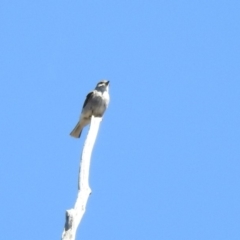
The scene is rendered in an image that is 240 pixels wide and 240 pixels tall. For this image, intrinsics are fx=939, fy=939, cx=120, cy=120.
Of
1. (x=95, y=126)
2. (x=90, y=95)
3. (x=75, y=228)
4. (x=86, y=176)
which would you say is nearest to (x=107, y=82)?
(x=90, y=95)

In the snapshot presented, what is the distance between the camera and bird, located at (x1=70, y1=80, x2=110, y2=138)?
1307cm

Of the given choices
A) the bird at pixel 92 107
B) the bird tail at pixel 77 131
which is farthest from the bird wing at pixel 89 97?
the bird tail at pixel 77 131

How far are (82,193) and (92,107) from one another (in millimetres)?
4406

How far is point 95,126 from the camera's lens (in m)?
10.2

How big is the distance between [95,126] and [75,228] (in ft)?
6.96

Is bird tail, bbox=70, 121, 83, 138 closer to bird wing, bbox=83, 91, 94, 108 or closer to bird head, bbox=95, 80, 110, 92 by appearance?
bird wing, bbox=83, 91, 94, 108

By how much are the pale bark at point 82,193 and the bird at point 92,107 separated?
2862 millimetres

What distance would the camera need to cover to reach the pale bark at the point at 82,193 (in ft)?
27.2

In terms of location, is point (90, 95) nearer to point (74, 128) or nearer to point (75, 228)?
point (74, 128)

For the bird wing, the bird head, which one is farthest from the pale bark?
the bird head

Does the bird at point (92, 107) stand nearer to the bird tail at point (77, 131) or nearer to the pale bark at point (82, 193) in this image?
the bird tail at point (77, 131)

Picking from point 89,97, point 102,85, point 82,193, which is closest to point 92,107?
point 89,97

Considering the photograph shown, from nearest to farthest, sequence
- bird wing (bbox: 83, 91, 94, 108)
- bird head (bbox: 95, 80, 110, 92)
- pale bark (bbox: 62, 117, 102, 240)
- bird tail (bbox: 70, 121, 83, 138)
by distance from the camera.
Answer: pale bark (bbox: 62, 117, 102, 240) < bird tail (bbox: 70, 121, 83, 138) < bird wing (bbox: 83, 91, 94, 108) < bird head (bbox: 95, 80, 110, 92)

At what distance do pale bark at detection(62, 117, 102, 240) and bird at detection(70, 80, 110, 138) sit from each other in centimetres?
286
